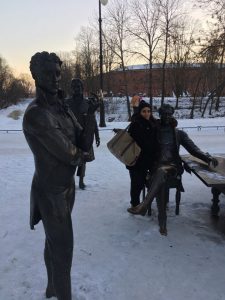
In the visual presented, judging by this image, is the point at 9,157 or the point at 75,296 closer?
the point at 75,296

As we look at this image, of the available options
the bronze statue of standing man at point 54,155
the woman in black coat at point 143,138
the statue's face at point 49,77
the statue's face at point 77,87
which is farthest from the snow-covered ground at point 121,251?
the statue's face at point 49,77

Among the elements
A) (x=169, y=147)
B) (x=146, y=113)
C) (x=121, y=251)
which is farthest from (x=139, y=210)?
(x=146, y=113)

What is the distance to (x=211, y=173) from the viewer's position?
4.82 meters

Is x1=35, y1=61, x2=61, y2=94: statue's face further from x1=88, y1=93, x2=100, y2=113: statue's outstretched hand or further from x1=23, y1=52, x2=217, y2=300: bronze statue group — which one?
x1=88, y1=93, x2=100, y2=113: statue's outstretched hand

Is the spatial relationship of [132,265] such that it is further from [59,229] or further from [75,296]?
[59,229]

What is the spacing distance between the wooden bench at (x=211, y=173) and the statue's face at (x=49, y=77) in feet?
7.56

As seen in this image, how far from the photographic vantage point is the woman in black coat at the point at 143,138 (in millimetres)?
5332

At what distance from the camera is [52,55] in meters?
2.61

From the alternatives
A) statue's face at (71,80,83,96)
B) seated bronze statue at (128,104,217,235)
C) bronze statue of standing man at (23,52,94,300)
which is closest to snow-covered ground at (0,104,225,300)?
seated bronze statue at (128,104,217,235)

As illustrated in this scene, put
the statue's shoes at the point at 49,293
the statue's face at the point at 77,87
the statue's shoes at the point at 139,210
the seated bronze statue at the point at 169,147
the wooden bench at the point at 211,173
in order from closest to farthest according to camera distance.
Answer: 1. the statue's shoes at the point at 49,293
2. the wooden bench at the point at 211,173
3. the statue's shoes at the point at 139,210
4. the seated bronze statue at the point at 169,147
5. the statue's face at the point at 77,87

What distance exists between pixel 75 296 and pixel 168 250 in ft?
4.52

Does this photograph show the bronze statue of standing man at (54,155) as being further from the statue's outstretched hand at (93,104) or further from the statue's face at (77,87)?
the statue's face at (77,87)

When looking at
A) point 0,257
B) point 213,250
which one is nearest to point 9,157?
point 0,257

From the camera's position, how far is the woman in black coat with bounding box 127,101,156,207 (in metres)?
5.33
